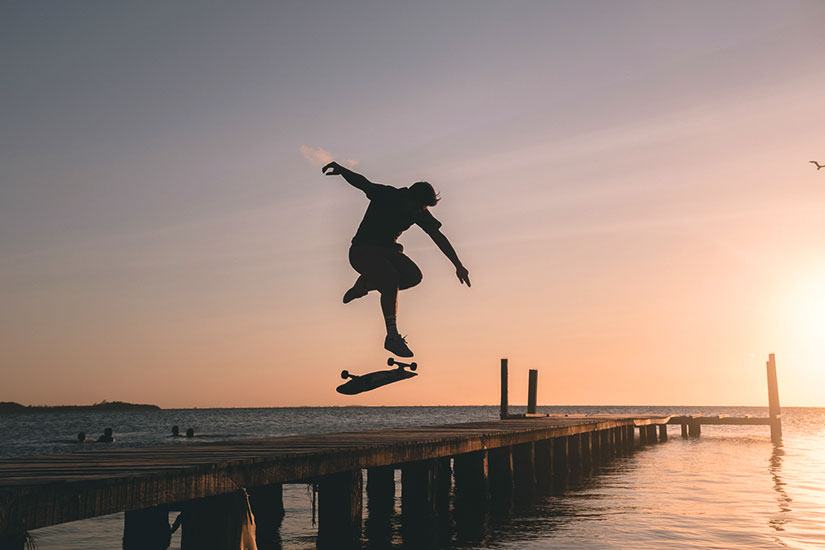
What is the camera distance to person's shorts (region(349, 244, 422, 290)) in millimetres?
9172

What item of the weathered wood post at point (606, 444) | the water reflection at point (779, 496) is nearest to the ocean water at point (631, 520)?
the water reflection at point (779, 496)

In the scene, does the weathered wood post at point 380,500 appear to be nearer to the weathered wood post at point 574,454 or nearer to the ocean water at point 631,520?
the ocean water at point 631,520

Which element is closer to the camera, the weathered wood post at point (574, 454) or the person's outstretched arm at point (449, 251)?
the person's outstretched arm at point (449, 251)

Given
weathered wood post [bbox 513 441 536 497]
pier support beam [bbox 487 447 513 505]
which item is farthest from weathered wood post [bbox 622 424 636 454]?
pier support beam [bbox 487 447 513 505]

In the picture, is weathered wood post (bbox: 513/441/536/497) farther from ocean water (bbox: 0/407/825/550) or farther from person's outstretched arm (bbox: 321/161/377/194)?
person's outstretched arm (bbox: 321/161/377/194)

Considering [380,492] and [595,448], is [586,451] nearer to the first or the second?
[595,448]

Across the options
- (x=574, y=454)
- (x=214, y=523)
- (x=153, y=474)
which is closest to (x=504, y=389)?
(x=574, y=454)

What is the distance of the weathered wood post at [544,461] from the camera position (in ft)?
68.7

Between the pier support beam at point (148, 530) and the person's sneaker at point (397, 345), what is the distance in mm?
3079

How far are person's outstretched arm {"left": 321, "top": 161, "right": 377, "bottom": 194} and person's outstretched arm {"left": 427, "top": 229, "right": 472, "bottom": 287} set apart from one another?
915 mm

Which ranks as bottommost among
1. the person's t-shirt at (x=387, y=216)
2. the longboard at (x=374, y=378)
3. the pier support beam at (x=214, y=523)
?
the pier support beam at (x=214, y=523)

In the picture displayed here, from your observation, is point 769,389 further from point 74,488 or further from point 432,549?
point 74,488

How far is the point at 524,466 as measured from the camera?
1941cm

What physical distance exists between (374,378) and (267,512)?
19.8 feet
